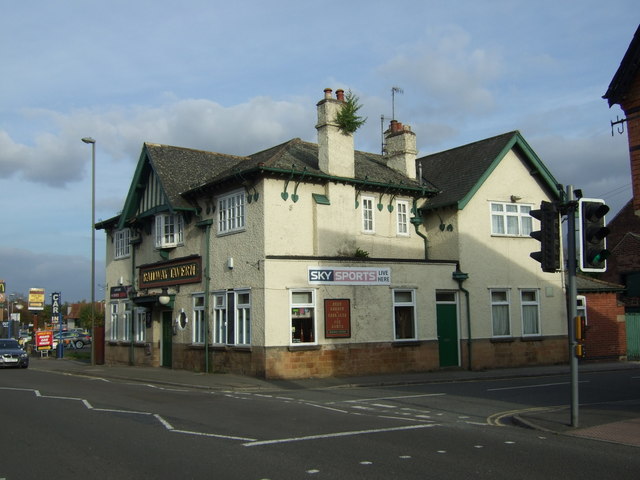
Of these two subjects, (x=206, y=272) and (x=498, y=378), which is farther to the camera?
(x=206, y=272)

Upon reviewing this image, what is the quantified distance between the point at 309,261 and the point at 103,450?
12.9m

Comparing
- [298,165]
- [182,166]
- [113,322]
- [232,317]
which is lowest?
[113,322]

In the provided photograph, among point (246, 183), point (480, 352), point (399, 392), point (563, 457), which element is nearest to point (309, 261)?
point (246, 183)

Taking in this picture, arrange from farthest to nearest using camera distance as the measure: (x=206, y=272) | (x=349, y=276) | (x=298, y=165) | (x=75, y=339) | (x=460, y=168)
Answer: (x=75, y=339) < (x=460, y=168) < (x=206, y=272) < (x=298, y=165) < (x=349, y=276)

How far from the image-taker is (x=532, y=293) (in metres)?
26.4

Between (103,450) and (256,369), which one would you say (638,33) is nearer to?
(103,450)

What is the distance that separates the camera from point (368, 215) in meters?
24.4

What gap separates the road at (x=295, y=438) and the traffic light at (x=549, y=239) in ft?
9.64

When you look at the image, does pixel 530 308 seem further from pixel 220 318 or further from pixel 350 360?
pixel 220 318

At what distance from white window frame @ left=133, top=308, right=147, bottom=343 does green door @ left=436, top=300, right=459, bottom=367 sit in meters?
12.7

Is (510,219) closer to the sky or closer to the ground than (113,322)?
closer to the sky

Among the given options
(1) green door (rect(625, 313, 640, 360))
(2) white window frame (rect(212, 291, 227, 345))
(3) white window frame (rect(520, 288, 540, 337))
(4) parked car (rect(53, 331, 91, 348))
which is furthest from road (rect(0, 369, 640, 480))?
(4) parked car (rect(53, 331, 91, 348))

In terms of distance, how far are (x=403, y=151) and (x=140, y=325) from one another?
1378 centimetres

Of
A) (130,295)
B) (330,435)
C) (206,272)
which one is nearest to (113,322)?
(130,295)
